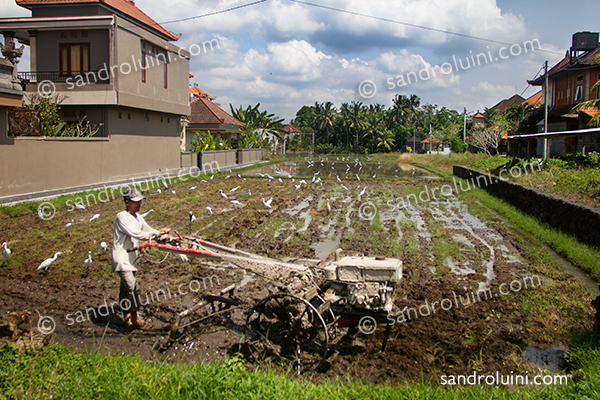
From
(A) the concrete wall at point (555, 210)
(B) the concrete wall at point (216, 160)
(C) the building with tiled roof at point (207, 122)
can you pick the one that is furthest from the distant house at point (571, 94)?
(C) the building with tiled roof at point (207, 122)

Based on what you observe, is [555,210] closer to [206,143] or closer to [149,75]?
[149,75]

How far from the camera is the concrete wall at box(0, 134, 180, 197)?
1470cm

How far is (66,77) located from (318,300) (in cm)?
2113

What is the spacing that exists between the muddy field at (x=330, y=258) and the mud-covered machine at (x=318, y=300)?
0.24 metres

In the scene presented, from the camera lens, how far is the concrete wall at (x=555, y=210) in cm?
933

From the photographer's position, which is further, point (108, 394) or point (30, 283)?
point (30, 283)

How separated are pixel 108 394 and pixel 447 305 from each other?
15.4 feet

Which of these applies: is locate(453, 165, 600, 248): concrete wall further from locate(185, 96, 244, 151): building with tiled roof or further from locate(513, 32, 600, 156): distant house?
locate(185, 96, 244, 151): building with tiled roof

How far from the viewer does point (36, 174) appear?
1560 centimetres

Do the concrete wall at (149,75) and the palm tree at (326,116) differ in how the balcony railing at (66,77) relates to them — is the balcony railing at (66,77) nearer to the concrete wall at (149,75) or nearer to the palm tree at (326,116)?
the concrete wall at (149,75)

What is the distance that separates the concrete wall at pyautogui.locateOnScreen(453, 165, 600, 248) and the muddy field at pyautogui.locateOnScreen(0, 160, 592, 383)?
3.32ft

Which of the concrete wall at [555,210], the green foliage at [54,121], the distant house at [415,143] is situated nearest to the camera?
the concrete wall at [555,210]

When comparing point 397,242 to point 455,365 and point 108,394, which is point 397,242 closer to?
point 455,365

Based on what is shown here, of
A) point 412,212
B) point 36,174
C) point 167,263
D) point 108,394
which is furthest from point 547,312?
point 36,174
